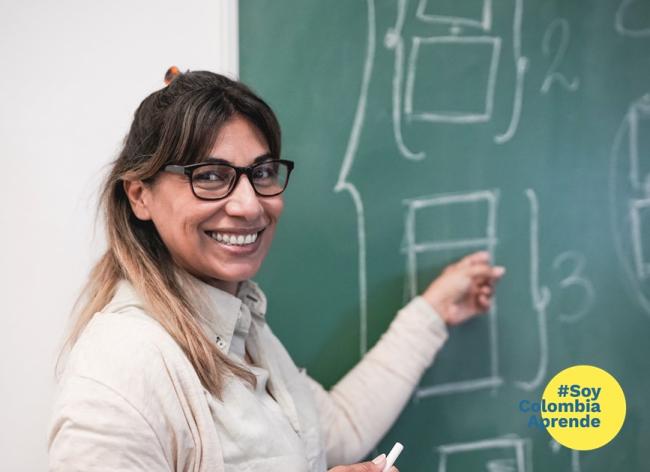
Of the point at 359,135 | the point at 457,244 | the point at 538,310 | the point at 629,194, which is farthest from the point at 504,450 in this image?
the point at 359,135

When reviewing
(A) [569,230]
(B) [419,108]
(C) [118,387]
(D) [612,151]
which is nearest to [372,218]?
(B) [419,108]

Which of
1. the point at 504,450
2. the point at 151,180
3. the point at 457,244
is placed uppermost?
the point at 151,180

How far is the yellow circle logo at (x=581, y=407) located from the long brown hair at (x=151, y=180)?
40 centimetres

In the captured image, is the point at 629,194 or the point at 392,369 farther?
the point at 629,194

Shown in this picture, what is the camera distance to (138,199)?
89 cm

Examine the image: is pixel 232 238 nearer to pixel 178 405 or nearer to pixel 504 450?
pixel 178 405

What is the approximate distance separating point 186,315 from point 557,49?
2.79ft

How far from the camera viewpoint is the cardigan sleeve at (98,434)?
690mm

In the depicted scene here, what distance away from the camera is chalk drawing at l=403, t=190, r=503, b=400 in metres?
1.20

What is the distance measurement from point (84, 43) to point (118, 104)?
10cm

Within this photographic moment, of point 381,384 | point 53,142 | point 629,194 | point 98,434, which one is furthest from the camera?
point 629,194

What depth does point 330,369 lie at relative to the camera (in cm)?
119

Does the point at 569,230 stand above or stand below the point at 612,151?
below

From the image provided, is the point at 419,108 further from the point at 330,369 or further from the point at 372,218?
the point at 330,369
